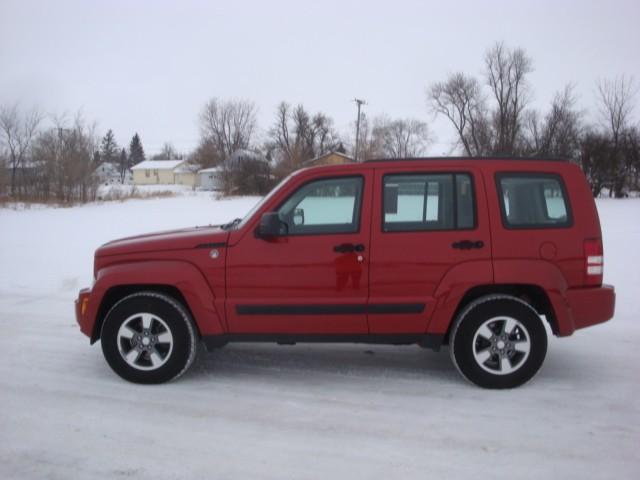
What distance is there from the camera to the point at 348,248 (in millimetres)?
4297

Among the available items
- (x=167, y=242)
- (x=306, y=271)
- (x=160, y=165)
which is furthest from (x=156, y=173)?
(x=306, y=271)

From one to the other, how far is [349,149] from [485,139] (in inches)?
870

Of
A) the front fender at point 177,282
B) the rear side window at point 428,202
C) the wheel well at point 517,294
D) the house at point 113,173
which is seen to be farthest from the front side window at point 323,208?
the house at point 113,173

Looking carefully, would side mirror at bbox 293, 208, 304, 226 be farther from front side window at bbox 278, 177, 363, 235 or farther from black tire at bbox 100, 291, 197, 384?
black tire at bbox 100, 291, 197, 384

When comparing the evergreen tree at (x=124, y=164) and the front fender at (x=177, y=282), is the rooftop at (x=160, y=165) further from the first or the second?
the front fender at (x=177, y=282)

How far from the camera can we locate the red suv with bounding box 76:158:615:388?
429 cm

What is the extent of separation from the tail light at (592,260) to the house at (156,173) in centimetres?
10384

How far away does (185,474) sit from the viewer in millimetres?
3143

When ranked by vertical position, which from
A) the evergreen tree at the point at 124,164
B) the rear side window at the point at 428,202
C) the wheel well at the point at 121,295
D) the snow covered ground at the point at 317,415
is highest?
the evergreen tree at the point at 124,164

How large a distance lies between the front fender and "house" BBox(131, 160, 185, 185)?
10275 cm

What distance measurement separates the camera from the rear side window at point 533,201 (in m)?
4.35

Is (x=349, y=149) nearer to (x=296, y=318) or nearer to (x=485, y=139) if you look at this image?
(x=485, y=139)

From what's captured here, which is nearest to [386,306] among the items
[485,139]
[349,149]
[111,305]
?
[111,305]

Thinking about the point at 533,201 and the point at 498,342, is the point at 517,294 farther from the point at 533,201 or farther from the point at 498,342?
the point at 533,201
